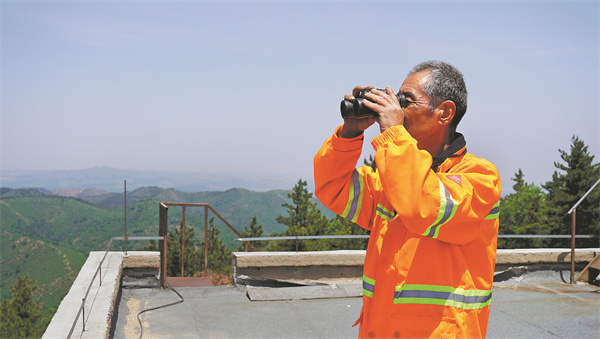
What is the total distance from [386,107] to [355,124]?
0.23 meters

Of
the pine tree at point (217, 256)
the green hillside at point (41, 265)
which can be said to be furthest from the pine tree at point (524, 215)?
the green hillside at point (41, 265)

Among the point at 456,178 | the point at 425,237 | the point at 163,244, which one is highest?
the point at 456,178

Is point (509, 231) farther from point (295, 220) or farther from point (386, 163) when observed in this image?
point (386, 163)

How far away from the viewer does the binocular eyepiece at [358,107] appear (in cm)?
209

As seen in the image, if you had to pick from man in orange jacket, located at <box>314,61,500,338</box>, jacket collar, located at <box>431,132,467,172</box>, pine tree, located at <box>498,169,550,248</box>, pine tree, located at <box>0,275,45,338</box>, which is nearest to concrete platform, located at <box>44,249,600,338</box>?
man in orange jacket, located at <box>314,61,500,338</box>

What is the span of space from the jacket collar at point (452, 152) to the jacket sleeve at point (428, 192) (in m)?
0.18

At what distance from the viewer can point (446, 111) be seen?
7.06 feet

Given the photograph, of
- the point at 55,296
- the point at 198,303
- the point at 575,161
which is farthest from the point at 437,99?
the point at 55,296

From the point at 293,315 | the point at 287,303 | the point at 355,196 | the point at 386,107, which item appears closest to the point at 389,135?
the point at 386,107

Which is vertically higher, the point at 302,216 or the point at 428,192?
the point at 428,192

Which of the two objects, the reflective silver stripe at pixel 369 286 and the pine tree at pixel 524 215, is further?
the pine tree at pixel 524 215

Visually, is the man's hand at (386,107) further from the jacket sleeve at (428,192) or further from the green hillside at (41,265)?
the green hillside at (41,265)

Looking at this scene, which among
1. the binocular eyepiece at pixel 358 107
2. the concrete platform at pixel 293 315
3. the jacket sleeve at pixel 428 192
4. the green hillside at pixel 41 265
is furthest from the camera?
the green hillside at pixel 41 265

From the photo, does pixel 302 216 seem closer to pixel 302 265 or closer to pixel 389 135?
pixel 302 265
